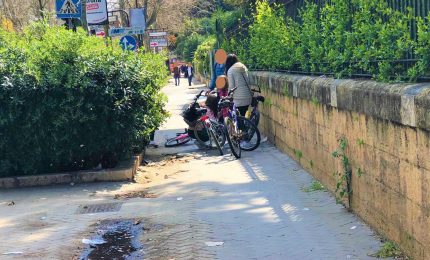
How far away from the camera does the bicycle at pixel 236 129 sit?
11875 mm

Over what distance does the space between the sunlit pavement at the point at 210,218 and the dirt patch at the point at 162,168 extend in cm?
22

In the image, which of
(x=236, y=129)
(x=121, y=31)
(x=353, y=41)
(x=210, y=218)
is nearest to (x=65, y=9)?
(x=236, y=129)

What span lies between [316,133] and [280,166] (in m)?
2.04

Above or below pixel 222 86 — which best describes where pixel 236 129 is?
below

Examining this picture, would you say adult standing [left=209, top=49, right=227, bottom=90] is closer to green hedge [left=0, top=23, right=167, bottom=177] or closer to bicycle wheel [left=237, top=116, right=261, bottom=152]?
bicycle wheel [left=237, top=116, right=261, bottom=152]

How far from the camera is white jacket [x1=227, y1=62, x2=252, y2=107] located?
13297 mm

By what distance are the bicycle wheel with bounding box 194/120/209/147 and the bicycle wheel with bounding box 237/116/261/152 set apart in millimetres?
971

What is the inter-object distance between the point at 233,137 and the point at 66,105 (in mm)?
3387

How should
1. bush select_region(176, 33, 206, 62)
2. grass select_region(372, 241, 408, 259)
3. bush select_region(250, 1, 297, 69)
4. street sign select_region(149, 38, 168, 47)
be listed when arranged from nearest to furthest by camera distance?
grass select_region(372, 241, 408, 259)
bush select_region(250, 1, 297, 69)
street sign select_region(149, 38, 168, 47)
bush select_region(176, 33, 206, 62)

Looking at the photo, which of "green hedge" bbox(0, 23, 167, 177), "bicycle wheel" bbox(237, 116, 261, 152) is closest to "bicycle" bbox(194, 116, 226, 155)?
"bicycle wheel" bbox(237, 116, 261, 152)

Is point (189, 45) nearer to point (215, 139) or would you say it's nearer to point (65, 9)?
point (65, 9)

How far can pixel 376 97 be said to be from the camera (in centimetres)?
567

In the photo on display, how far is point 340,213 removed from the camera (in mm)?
7133

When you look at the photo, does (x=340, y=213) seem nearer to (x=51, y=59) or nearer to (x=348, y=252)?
(x=348, y=252)
